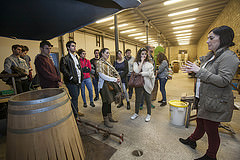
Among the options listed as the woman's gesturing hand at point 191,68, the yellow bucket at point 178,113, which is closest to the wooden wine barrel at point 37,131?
the woman's gesturing hand at point 191,68

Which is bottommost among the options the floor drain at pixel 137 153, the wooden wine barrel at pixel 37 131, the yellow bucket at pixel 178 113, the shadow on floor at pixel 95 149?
the floor drain at pixel 137 153

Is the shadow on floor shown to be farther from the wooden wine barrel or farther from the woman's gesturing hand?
the woman's gesturing hand

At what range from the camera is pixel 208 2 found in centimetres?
584

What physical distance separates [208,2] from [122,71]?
664 centimetres

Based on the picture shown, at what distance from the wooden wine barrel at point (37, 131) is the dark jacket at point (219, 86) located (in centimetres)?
148

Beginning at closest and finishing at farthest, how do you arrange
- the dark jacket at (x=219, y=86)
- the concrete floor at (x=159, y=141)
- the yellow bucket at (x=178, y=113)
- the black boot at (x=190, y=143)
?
the dark jacket at (x=219, y=86), the concrete floor at (x=159, y=141), the black boot at (x=190, y=143), the yellow bucket at (x=178, y=113)

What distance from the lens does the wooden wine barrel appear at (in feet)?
2.49

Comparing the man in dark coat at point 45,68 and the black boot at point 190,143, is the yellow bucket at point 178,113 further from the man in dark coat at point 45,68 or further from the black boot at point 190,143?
the man in dark coat at point 45,68

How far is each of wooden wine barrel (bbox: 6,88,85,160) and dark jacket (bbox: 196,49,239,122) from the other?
4.85 ft

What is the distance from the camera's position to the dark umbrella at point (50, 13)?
4.14 feet

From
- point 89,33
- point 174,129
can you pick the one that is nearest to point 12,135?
point 174,129

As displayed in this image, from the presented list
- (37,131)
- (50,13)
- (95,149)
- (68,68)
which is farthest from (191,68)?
(68,68)

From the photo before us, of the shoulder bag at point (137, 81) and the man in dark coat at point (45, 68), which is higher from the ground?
the man in dark coat at point (45, 68)

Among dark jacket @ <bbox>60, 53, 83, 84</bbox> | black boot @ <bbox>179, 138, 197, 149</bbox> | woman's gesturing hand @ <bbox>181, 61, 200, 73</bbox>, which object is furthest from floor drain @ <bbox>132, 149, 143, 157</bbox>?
dark jacket @ <bbox>60, 53, 83, 84</bbox>
